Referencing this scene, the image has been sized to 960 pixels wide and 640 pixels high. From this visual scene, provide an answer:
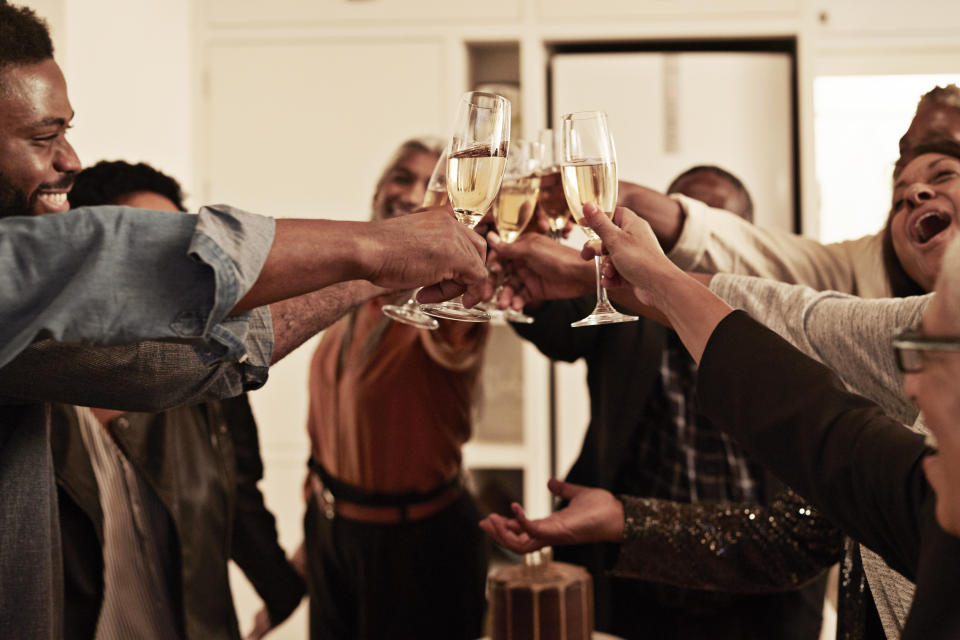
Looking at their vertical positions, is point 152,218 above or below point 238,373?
above

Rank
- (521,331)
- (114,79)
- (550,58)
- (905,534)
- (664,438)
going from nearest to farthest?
(905,534)
(664,438)
(521,331)
(114,79)
(550,58)

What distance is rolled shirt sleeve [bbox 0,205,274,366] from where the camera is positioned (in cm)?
65

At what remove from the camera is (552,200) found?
1.21 meters

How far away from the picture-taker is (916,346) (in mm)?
556

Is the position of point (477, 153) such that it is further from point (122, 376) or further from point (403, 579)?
point (403, 579)

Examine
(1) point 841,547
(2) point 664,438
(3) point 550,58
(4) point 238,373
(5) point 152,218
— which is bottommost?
(1) point 841,547

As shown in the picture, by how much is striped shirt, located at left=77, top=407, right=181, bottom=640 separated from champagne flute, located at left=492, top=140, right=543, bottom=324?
644mm

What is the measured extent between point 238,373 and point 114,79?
1.78m

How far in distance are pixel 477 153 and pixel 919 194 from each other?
683 mm

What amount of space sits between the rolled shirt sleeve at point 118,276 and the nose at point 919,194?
945 millimetres

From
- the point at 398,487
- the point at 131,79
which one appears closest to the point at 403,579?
the point at 398,487

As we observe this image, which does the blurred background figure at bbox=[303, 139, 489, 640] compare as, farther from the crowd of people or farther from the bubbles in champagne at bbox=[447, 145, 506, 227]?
the bubbles in champagne at bbox=[447, 145, 506, 227]

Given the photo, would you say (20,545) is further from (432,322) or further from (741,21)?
(741,21)

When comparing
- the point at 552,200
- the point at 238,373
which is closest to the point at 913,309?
the point at 552,200
